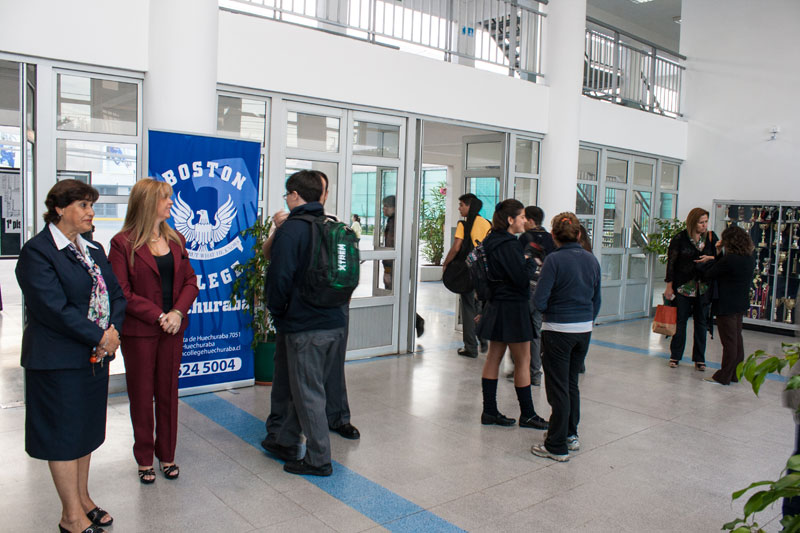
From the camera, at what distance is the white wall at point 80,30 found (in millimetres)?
4457

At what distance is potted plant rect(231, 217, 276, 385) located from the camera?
515 cm

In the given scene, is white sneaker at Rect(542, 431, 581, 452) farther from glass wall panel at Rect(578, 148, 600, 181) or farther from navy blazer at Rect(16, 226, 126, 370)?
glass wall panel at Rect(578, 148, 600, 181)

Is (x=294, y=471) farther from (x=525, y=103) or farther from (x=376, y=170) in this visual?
(x=525, y=103)

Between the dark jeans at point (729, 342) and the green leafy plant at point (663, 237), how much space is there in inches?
155

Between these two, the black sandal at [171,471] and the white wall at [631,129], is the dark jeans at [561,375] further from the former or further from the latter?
the white wall at [631,129]

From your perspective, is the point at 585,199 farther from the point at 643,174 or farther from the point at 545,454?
the point at 545,454

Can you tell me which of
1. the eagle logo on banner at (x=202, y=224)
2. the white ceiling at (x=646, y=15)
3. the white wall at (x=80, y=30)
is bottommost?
the eagle logo on banner at (x=202, y=224)

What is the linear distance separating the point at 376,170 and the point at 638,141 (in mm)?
5181

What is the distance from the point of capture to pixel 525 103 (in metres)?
8.16

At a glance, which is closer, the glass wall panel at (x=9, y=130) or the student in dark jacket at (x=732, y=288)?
the student in dark jacket at (x=732, y=288)

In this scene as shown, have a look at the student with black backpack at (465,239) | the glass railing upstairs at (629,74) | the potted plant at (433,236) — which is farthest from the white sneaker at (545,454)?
the potted plant at (433,236)

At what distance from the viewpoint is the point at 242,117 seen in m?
5.73

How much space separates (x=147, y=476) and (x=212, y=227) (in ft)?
6.81

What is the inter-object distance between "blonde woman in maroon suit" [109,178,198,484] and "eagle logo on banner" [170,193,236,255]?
1.29 m
